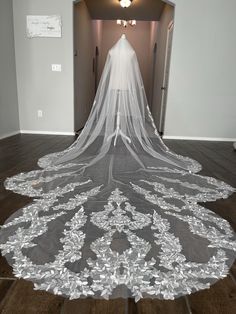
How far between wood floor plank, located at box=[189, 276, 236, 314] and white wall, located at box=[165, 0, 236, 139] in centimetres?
395

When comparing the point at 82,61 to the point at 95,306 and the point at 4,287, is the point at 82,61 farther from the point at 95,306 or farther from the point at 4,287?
the point at 95,306

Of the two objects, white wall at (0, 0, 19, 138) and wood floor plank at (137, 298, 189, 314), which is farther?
white wall at (0, 0, 19, 138)

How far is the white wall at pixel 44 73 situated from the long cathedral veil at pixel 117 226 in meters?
1.95

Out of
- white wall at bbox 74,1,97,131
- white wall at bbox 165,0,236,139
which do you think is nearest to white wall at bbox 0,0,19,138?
white wall at bbox 74,1,97,131

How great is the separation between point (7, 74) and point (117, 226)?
3.88m

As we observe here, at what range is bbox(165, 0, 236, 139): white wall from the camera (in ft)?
14.8

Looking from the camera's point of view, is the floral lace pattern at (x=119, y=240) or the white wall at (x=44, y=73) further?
the white wall at (x=44, y=73)

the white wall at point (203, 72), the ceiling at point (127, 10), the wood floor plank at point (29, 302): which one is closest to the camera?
the wood floor plank at point (29, 302)

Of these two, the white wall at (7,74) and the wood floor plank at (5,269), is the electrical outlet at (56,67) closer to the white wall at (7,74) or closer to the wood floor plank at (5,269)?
the white wall at (7,74)

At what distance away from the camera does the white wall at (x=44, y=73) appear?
452cm

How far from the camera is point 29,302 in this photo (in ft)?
3.45

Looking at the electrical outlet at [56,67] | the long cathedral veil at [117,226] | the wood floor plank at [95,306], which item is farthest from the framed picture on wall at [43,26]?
the wood floor plank at [95,306]

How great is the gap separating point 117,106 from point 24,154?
1.38 m

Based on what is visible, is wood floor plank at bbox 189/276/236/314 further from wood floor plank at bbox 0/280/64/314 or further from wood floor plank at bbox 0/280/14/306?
wood floor plank at bbox 0/280/14/306
